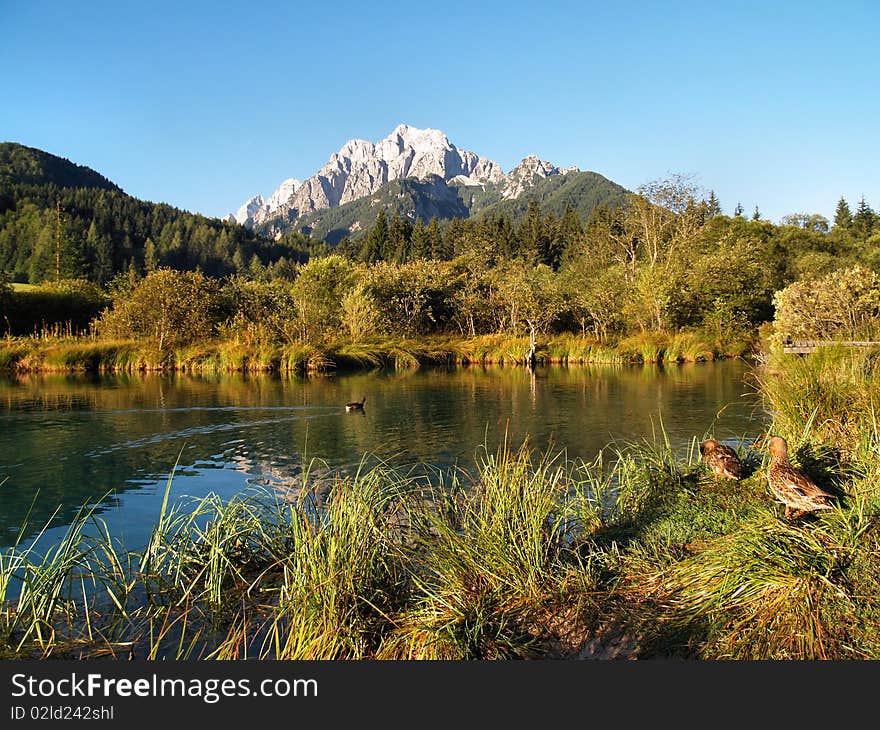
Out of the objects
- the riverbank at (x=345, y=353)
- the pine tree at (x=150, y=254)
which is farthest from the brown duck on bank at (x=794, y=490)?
the pine tree at (x=150, y=254)

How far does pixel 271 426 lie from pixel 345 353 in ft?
47.0

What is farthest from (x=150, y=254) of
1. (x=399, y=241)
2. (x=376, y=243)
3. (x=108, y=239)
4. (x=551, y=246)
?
(x=551, y=246)

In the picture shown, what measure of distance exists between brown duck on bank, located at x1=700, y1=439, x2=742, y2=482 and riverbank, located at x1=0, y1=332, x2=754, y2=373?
20.1m

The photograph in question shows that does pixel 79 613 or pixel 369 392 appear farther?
pixel 369 392

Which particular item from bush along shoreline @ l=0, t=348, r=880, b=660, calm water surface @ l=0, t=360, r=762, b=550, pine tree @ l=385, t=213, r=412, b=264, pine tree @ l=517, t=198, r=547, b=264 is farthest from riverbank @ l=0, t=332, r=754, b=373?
pine tree @ l=385, t=213, r=412, b=264

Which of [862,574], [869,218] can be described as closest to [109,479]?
[862,574]

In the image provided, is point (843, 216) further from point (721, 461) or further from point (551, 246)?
point (721, 461)

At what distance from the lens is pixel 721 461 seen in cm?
514

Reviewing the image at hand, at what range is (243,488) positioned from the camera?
7391mm

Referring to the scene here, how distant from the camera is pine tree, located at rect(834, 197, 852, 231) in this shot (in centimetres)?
6488

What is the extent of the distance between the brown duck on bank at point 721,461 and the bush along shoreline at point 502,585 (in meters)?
0.13

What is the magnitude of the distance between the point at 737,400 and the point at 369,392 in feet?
29.0

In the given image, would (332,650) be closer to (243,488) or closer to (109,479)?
(243,488)

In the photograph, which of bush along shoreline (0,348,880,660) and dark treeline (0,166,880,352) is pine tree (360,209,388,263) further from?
bush along shoreline (0,348,880,660)
